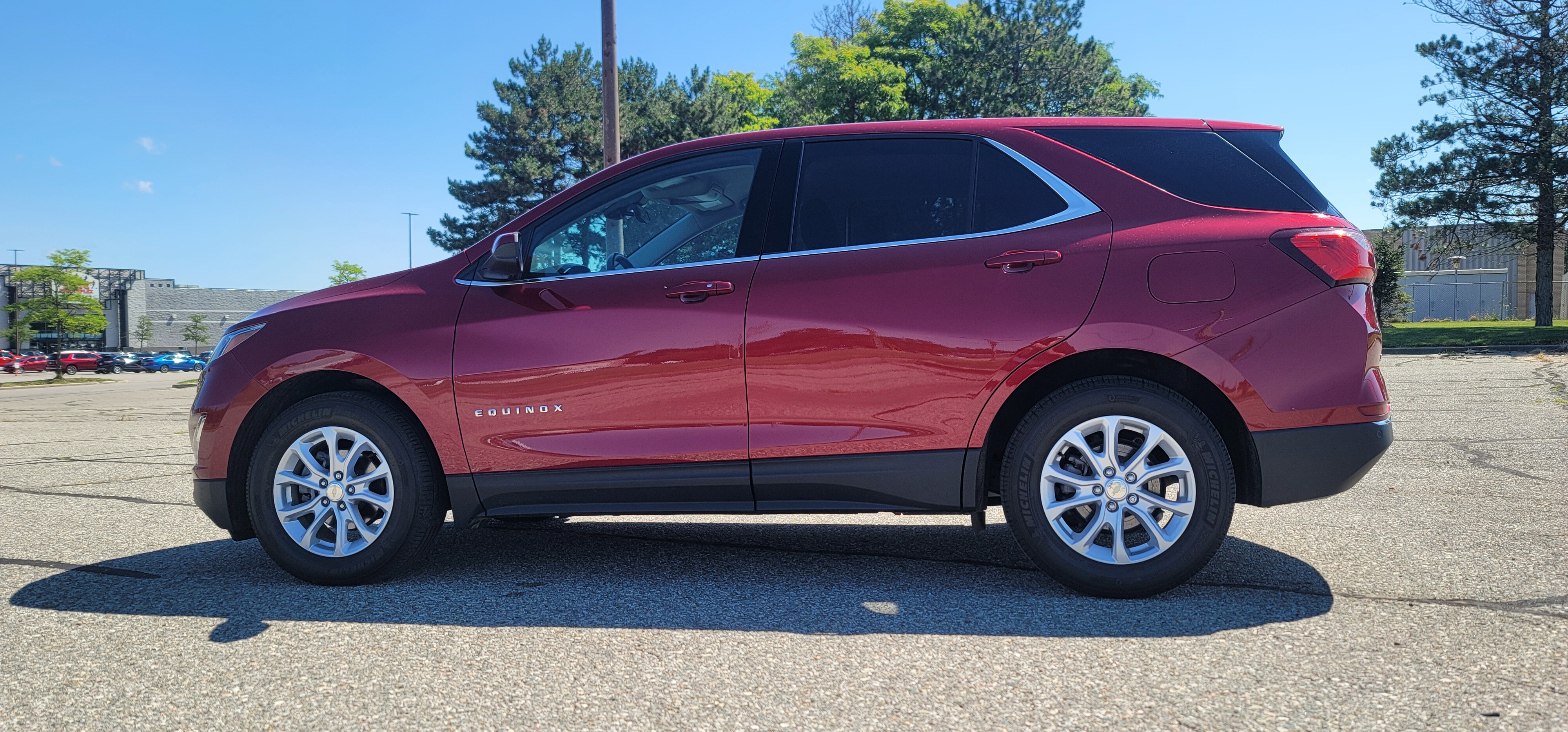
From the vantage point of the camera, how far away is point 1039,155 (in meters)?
3.80

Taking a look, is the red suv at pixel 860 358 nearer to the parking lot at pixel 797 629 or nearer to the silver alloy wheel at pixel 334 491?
the silver alloy wheel at pixel 334 491

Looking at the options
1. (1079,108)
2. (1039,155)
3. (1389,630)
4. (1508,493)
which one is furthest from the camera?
(1079,108)

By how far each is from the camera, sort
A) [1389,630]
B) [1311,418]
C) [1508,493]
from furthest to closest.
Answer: [1508,493] → [1311,418] → [1389,630]

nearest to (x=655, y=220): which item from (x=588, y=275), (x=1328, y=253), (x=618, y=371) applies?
(x=588, y=275)

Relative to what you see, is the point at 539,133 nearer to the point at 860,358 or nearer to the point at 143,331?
the point at 860,358

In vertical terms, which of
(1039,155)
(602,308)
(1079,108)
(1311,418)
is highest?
(1079,108)

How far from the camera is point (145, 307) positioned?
285 feet

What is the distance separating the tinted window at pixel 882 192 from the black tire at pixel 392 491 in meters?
1.68

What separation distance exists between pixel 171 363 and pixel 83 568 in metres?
71.5

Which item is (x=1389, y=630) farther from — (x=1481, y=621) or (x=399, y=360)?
(x=399, y=360)

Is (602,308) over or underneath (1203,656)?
over

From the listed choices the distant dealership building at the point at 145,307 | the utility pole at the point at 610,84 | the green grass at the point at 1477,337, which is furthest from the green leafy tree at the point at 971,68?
the distant dealership building at the point at 145,307

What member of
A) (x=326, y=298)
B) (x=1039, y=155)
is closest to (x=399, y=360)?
(x=326, y=298)

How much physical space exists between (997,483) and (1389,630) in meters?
1.33
